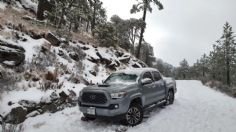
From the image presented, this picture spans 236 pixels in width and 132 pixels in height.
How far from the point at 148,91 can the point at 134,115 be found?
4.50 ft

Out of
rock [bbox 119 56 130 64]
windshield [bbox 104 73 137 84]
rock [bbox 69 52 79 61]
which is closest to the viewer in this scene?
windshield [bbox 104 73 137 84]

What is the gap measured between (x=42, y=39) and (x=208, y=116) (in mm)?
10207

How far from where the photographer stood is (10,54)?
1197 cm

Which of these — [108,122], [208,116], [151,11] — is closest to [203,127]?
[208,116]

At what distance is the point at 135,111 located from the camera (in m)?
9.21

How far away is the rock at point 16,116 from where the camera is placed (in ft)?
29.0

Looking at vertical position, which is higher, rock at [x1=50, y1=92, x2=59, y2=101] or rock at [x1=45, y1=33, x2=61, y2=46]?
rock at [x1=45, y1=33, x2=61, y2=46]

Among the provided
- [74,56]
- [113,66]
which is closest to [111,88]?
[74,56]

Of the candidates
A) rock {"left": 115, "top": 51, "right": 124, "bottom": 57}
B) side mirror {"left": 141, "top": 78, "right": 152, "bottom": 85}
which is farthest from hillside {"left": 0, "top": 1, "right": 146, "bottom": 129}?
rock {"left": 115, "top": 51, "right": 124, "bottom": 57}

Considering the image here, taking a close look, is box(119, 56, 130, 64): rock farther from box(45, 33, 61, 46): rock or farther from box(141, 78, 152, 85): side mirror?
box(141, 78, 152, 85): side mirror

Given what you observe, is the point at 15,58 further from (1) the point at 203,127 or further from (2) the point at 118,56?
(2) the point at 118,56

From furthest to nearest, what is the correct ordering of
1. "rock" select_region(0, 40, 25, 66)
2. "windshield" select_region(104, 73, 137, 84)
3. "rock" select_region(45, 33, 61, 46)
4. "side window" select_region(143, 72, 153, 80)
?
"rock" select_region(45, 33, 61, 46)
"rock" select_region(0, 40, 25, 66)
"side window" select_region(143, 72, 153, 80)
"windshield" select_region(104, 73, 137, 84)

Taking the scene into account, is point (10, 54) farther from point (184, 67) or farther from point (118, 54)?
point (184, 67)

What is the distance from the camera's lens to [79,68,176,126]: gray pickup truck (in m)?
8.62
